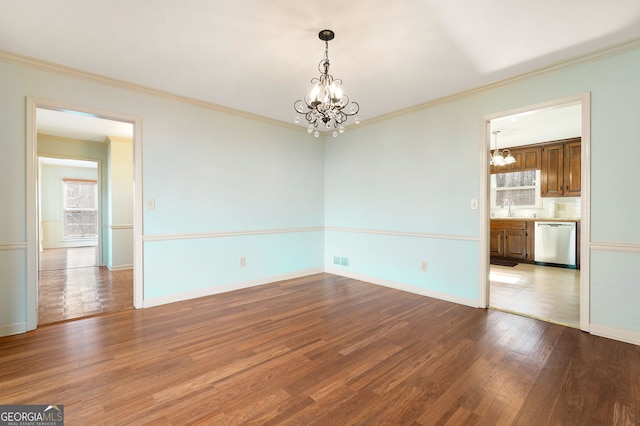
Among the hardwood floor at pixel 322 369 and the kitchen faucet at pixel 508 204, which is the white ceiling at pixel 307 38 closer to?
the hardwood floor at pixel 322 369

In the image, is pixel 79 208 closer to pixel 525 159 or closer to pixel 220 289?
pixel 220 289

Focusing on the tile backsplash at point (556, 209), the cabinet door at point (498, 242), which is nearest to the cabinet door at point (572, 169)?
the tile backsplash at point (556, 209)

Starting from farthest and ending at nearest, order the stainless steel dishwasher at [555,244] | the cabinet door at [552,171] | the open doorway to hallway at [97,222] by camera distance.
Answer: the cabinet door at [552,171] < the stainless steel dishwasher at [555,244] < the open doorway to hallway at [97,222]

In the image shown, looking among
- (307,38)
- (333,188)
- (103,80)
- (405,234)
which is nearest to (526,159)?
(405,234)

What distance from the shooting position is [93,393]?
1.84 metres

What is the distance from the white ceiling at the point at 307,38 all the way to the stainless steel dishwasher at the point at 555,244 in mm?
4128

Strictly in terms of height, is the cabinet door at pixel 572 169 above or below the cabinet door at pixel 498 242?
above

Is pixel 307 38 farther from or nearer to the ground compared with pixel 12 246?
farther from the ground

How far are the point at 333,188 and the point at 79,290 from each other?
4272 millimetres

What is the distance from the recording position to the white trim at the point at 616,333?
98.7 inches

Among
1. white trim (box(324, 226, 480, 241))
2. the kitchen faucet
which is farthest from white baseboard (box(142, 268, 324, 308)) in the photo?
the kitchen faucet

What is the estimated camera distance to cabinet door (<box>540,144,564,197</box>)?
5.85 meters

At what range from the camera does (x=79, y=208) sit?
9.51 m

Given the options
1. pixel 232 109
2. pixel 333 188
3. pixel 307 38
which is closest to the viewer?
pixel 307 38
